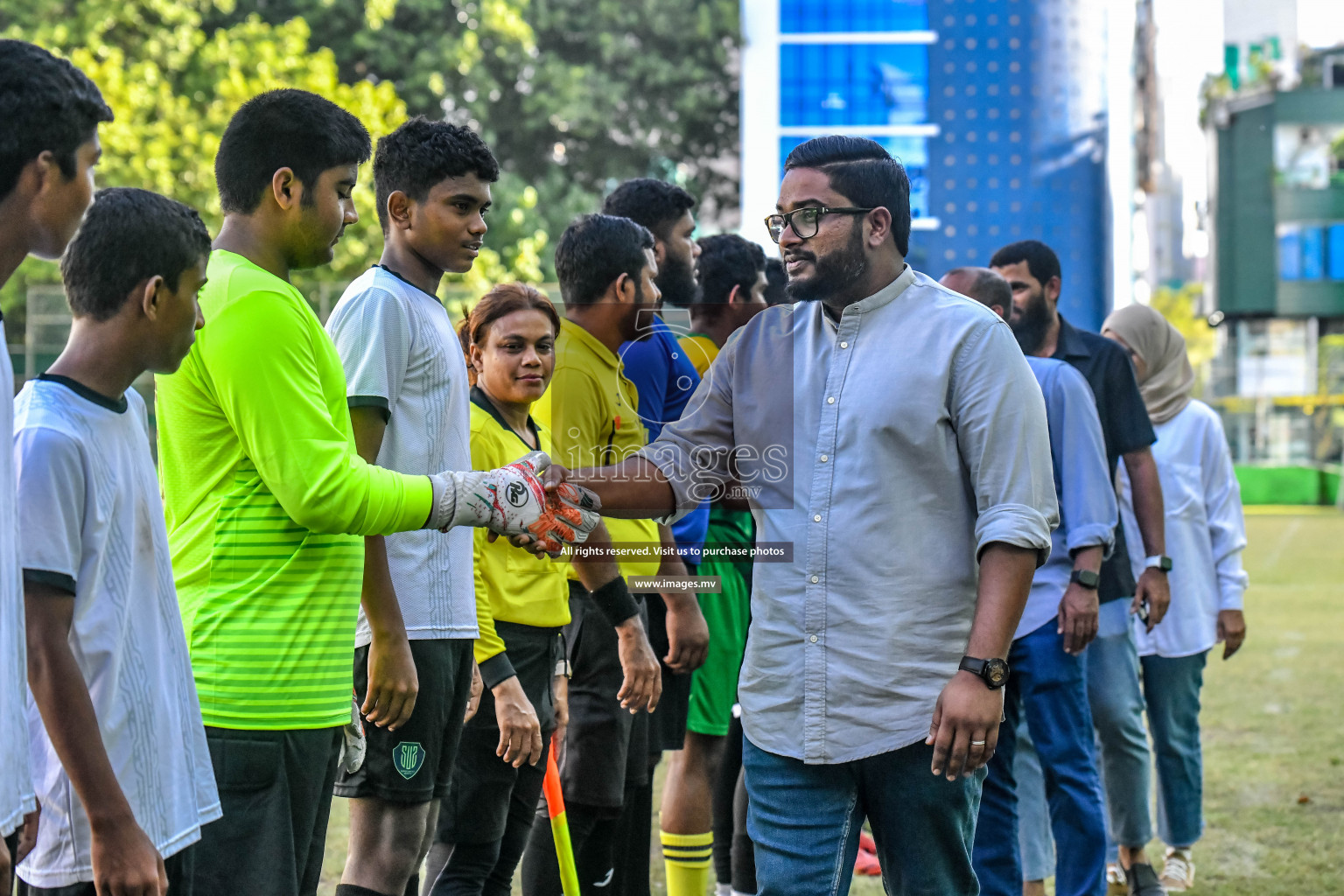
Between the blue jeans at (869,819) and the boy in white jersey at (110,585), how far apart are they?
3.74 feet

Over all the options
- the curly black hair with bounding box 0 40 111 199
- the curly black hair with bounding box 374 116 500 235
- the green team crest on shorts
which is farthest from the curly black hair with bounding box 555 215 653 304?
the curly black hair with bounding box 0 40 111 199

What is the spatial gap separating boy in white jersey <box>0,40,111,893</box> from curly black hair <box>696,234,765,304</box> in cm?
347

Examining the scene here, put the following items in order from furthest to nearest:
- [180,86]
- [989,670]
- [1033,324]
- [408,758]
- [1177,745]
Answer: [180,86] → [1177,745] → [1033,324] → [408,758] → [989,670]

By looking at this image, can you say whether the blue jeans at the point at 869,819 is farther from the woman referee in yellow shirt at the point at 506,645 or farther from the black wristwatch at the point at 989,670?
the woman referee in yellow shirt at the point at 506,645

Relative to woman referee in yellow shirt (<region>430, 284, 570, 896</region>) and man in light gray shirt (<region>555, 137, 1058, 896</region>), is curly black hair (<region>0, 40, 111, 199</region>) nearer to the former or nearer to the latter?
man in light gray shirt (<region>555, 137, 1058, 896</region>)

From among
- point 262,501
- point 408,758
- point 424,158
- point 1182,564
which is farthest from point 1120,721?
point 262,501

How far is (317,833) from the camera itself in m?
2.70

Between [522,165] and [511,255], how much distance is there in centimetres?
401

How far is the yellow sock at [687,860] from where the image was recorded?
171 inches

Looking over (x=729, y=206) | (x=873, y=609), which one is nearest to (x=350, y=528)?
(x=873, y=609)

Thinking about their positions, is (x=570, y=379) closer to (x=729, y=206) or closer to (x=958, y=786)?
(x=958, y=786)

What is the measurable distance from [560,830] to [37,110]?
2612mm

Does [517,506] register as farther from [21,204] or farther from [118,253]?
[21,204]

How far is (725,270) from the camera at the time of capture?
5.24m
